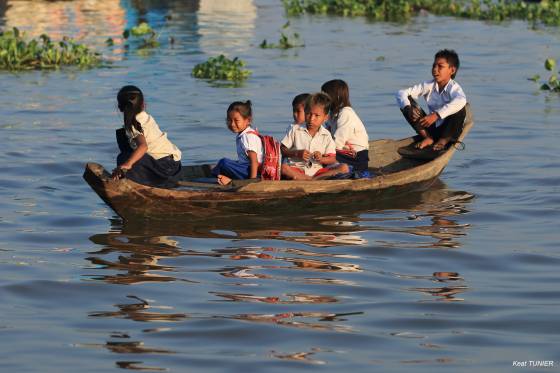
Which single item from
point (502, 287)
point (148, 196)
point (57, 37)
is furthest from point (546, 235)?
point (57, 37)

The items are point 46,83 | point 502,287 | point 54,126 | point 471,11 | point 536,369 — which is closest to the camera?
point 536,369

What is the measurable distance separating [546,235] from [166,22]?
15.6 metres

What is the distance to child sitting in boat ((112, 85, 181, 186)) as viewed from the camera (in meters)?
8.09

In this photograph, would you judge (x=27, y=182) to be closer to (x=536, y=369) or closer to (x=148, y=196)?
(x=148, y=196)

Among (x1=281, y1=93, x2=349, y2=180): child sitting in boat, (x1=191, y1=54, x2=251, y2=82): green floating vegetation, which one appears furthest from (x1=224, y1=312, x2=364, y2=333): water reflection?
(x1=191, y1=54, x2=251, y2=82): green floating vegetation

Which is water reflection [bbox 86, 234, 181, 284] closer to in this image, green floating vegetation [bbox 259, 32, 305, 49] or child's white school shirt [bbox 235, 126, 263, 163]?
child's white school shirt [bbox 235, 126, 263, 163]

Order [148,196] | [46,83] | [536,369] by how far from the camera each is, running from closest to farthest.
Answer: [536,369]
[148,196]
[46,83]

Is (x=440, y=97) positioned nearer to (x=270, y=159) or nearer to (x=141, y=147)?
(x=270, y=159)

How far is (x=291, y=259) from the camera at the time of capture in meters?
7.43

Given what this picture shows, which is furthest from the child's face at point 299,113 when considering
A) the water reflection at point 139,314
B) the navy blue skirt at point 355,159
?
the water reflection at point 139,314

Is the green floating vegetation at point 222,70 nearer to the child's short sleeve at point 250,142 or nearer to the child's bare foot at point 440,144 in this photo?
the child's bare foot at point 440,144

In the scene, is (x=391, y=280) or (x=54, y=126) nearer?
(x=391, y=280)

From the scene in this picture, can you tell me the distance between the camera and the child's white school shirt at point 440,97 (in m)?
9.84

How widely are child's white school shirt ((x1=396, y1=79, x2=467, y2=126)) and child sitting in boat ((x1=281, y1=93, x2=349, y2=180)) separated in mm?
1366
